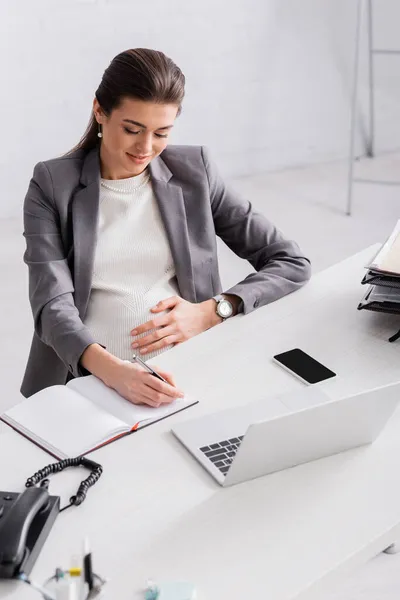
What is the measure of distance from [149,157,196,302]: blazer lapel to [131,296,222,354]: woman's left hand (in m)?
0.09

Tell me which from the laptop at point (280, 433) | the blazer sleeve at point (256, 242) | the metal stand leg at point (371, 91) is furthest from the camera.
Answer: the metal stand leg at point (371, 91)

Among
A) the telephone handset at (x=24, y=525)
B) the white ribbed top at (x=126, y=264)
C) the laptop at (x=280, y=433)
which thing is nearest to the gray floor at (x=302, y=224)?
the white ribbed top at (x=126, y=264)

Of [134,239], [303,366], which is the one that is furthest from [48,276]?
[303,366]

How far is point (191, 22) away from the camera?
4332 millimetres

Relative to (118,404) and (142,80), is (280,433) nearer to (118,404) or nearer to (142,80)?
(118,404)

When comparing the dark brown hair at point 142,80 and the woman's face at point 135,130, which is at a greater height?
the dark brown hair at point 142,80

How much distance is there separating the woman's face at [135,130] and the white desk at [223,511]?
514 millimetres

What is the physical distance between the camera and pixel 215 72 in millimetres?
4523

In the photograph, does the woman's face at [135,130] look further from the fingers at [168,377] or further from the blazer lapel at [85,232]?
the fingers at [168,377]

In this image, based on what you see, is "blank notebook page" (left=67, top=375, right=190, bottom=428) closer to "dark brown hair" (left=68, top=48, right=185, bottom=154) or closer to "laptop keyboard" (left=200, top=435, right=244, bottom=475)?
"laptop keyboard" (left=200, top=435, right=244, bottom=475)

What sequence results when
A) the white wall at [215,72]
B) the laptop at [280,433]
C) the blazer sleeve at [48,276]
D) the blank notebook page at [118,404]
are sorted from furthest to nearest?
the white wall at [215,72], the blazer sleeve at [48,276], the blank notebook page at [118,404], the laptop at [280,433]

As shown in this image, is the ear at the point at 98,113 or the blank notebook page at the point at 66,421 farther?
the ear at the point at 98,113

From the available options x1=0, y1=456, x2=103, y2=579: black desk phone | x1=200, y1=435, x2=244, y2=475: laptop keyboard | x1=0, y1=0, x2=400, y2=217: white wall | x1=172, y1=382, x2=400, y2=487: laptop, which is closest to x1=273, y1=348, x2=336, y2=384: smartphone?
x1=172, y1=382, x2=400, y2=487: laptop

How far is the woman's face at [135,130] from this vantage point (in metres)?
1.81
